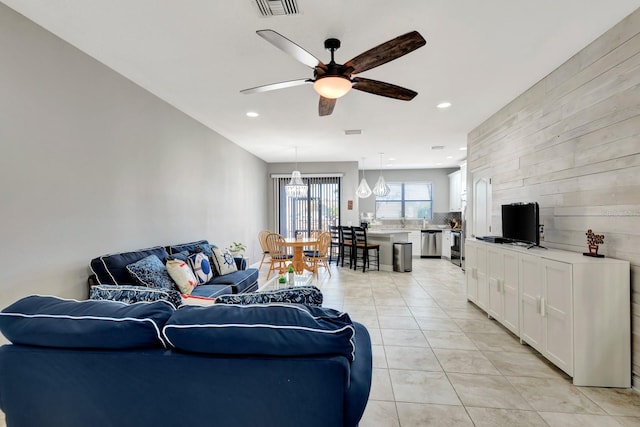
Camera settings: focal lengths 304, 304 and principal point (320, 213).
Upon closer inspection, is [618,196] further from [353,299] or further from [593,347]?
[353,299]

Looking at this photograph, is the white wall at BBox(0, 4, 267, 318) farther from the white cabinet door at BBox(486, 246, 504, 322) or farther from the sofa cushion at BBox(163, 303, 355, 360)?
the white cabinet door at BBox(486, 246, 504, 322)

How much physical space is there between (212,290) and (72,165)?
1647 mm

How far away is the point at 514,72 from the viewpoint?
2951mm

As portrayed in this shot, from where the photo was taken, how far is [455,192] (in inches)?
325

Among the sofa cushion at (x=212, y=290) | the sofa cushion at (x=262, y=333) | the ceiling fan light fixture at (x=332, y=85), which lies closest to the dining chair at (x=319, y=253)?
the sofa cushion at (x=212, y=290)

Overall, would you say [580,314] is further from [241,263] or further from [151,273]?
[241,263]

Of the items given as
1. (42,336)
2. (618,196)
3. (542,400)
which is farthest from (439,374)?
(42,336)

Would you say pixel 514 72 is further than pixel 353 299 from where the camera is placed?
No

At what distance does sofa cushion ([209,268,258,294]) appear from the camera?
11.5 ft

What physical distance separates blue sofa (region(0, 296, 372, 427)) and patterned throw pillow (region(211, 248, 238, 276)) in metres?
2.70

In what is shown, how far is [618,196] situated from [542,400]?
157 centimetres

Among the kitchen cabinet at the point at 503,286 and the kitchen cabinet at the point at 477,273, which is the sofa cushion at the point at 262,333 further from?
the kitchen cabinet at the point at 477,273

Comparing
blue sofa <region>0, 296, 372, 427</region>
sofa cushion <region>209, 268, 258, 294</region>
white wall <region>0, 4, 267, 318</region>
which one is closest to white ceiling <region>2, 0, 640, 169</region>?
white wall <region>0, 4, 267, 318</region>

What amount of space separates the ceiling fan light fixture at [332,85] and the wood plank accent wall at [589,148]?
Result: 1975mm
